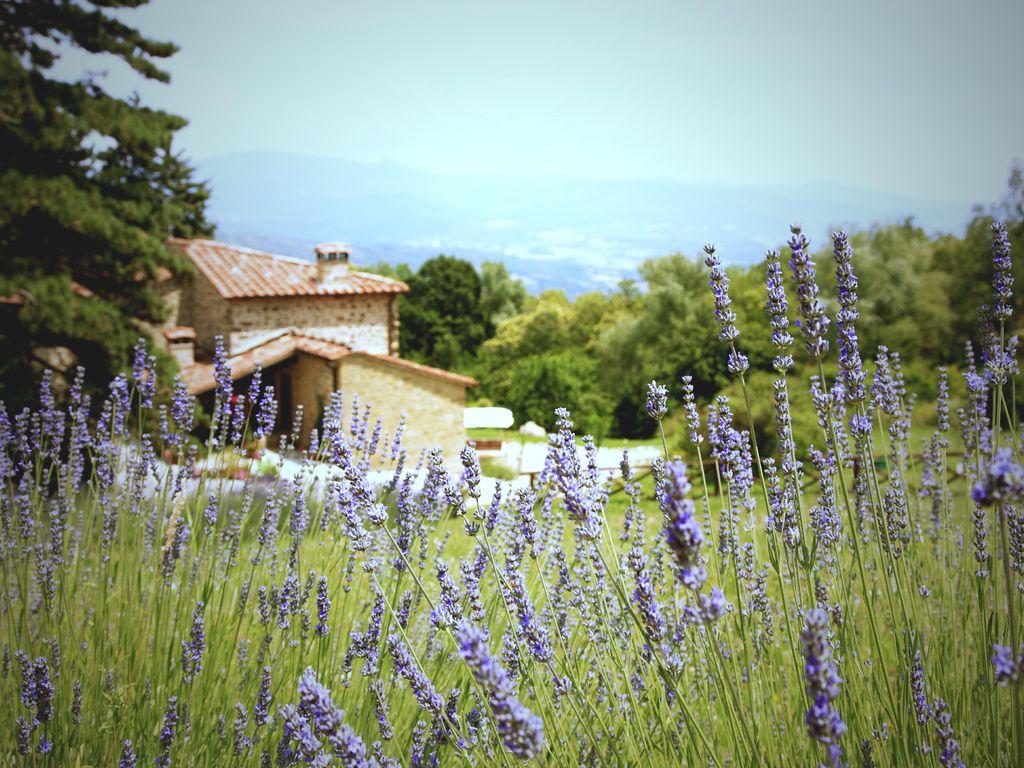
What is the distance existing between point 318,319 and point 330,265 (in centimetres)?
132

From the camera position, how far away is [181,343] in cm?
1598

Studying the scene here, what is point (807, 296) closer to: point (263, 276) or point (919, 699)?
point (919, 699)

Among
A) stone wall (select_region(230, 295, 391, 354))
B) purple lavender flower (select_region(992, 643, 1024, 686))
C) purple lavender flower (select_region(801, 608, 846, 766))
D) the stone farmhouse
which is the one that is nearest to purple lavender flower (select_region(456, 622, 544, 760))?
purple lavender flower (select_region(801, 608, 846, 766))

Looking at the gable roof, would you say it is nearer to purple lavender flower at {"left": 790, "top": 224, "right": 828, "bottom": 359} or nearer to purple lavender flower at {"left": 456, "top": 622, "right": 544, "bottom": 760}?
purple lavender flower at {"left": 790, "top": 224, "right": 828, "bottom": 359}

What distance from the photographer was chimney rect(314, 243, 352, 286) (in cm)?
1636

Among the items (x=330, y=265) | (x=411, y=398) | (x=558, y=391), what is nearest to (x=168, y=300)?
(x=330, y=265)

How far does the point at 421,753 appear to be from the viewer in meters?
1.65

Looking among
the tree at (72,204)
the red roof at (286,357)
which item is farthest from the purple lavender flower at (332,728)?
the red roof at (286,357)

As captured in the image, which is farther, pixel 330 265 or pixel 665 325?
pixel 665 325

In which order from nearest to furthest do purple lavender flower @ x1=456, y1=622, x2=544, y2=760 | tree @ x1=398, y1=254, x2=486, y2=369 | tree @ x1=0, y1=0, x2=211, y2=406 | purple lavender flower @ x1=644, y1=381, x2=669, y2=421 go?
purple lavender flower @ x1=456, y1=622, x2=544, y2=760
purple lavender flower @ x1=644, y1=381, x2=669, y2=421
tree @ x1=0, y1=0, x2=211, y2=406
tree @ x1=398, y1=254, x2=486, y2=369

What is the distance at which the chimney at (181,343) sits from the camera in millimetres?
15734

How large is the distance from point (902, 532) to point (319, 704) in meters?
1.63

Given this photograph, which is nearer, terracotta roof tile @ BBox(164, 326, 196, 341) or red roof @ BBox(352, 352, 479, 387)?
red roof @ BBox(352, 352, 479, 387)

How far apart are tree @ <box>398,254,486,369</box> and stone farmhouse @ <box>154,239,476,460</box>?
14993 mm
